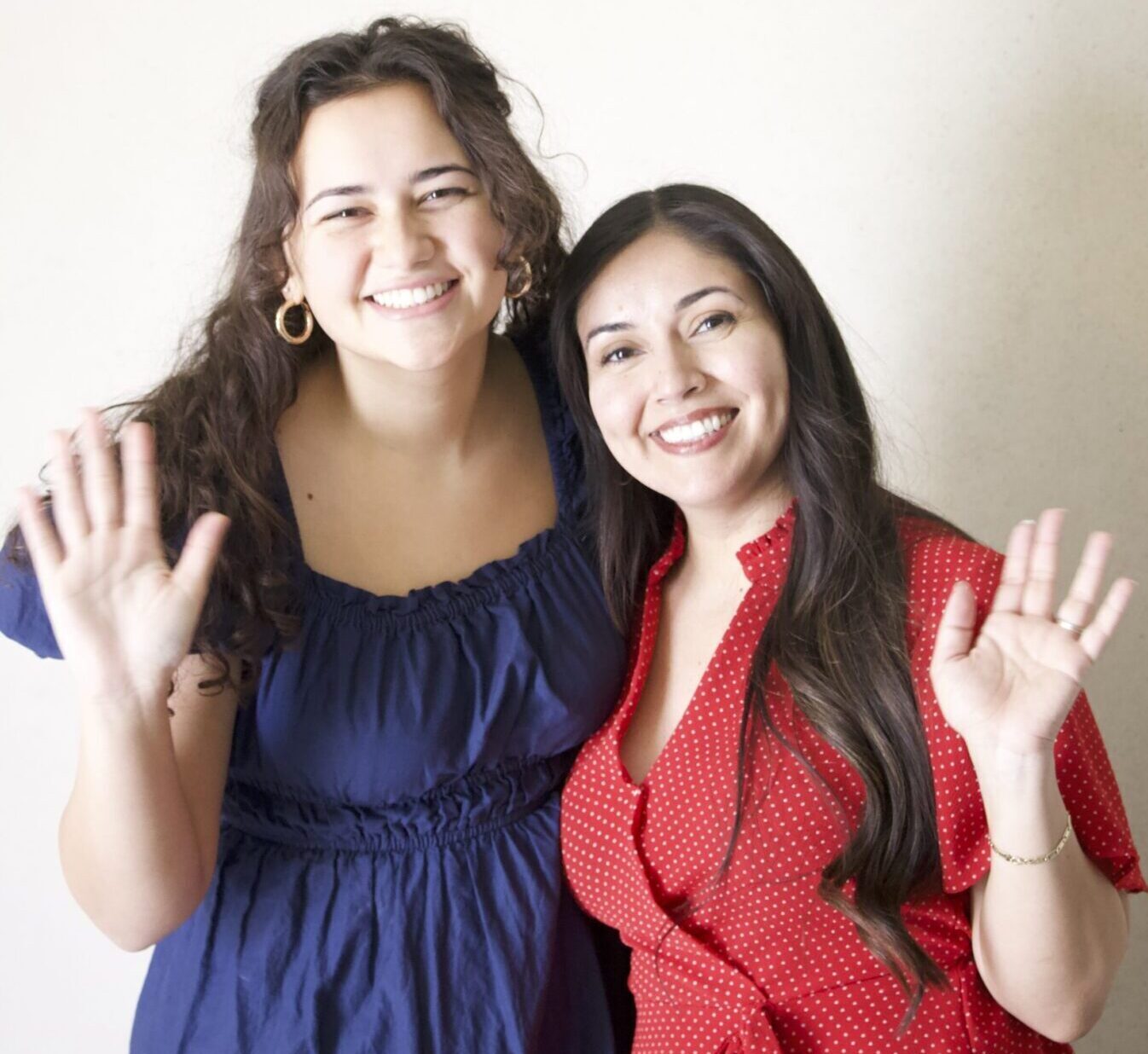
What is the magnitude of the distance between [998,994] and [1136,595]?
76 centimetres

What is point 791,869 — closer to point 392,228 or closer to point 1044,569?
point 1044,569

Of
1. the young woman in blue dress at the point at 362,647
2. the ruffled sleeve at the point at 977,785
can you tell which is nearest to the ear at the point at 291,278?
the young woman in blue dress at the point at 362,647

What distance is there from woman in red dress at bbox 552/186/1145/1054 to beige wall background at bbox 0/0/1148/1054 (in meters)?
0.41

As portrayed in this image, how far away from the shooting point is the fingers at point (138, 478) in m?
1.17

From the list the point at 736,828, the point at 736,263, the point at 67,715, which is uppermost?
the point at 736,263

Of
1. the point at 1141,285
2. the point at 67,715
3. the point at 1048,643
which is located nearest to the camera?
the point at 1048,643

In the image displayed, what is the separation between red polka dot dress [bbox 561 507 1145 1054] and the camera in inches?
49.8

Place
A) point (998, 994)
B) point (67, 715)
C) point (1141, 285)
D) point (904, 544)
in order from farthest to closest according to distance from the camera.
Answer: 1. point (67, 715)
2. point (1141, 285)
3. point (904, 544)
4. point (998, 994)

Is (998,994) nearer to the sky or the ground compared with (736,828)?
nearer to the ground

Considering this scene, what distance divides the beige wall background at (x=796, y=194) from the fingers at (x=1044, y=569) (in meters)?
0.75

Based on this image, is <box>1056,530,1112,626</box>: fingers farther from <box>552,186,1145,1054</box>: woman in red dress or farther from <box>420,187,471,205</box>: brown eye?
<box>420,187,471,205</box>: brown eye

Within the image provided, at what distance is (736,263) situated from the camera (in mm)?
1456

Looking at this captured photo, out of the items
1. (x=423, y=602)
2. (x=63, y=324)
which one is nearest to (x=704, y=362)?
(x=423, y=602)

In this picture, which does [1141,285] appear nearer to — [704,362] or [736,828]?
[704,362]
